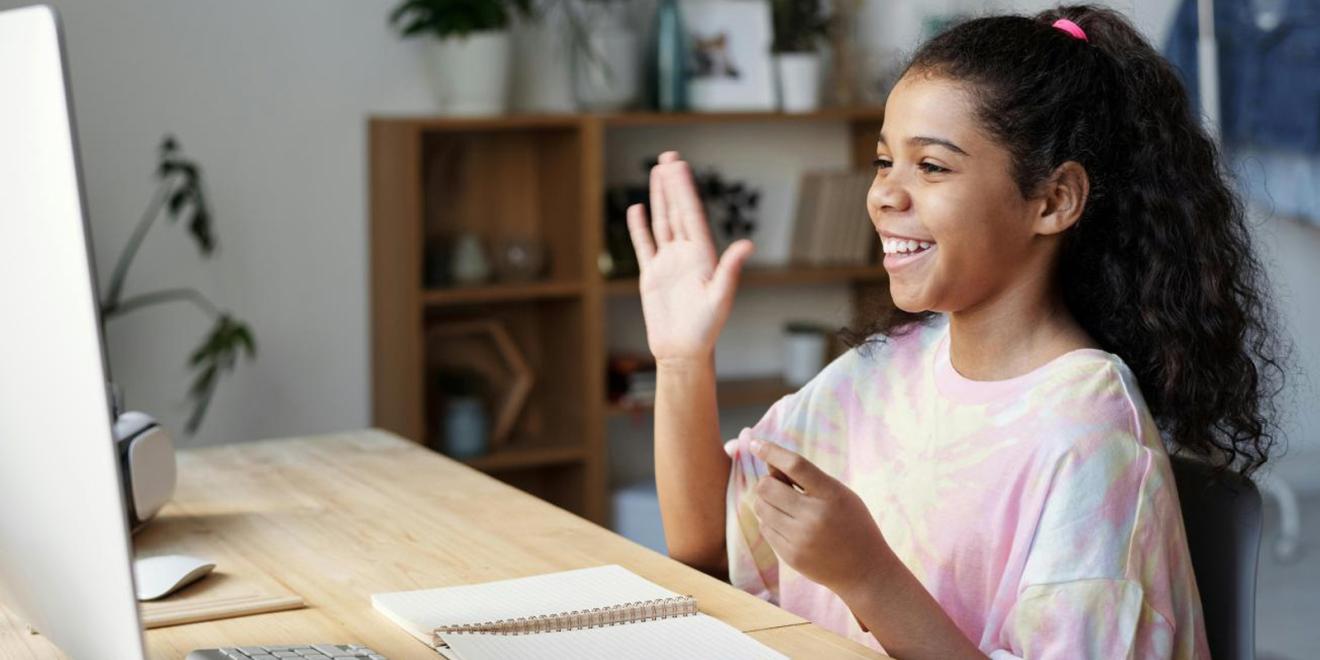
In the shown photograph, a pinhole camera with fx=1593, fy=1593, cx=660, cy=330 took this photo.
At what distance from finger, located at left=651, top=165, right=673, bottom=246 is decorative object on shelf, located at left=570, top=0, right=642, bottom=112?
226 centimetres

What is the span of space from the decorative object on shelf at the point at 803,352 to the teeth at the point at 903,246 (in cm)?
266

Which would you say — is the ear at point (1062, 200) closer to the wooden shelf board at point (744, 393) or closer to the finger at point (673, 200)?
the finger at point (673, 200)

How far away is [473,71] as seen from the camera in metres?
3.62

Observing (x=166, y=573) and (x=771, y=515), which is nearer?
(x=771, y=515)

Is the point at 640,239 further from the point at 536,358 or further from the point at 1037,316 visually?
the point at 536,358

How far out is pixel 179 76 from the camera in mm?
3488

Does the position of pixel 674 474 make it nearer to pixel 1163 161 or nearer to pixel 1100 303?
pixel 1100 303

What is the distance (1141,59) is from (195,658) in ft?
3.12

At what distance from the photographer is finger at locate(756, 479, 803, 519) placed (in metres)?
1.20

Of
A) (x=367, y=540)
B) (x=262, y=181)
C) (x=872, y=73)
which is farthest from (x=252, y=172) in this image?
(x=367, y=540)

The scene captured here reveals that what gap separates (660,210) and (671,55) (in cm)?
235

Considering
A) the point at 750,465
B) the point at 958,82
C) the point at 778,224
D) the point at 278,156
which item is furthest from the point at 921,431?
the point at 778,224

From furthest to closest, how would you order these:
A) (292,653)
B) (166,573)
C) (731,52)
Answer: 1. (731,52)
2. (166,573)
3. (292,653)

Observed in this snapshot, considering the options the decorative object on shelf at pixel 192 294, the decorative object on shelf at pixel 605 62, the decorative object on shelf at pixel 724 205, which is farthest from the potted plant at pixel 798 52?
the decorative object on shelf at pixel 192 294
